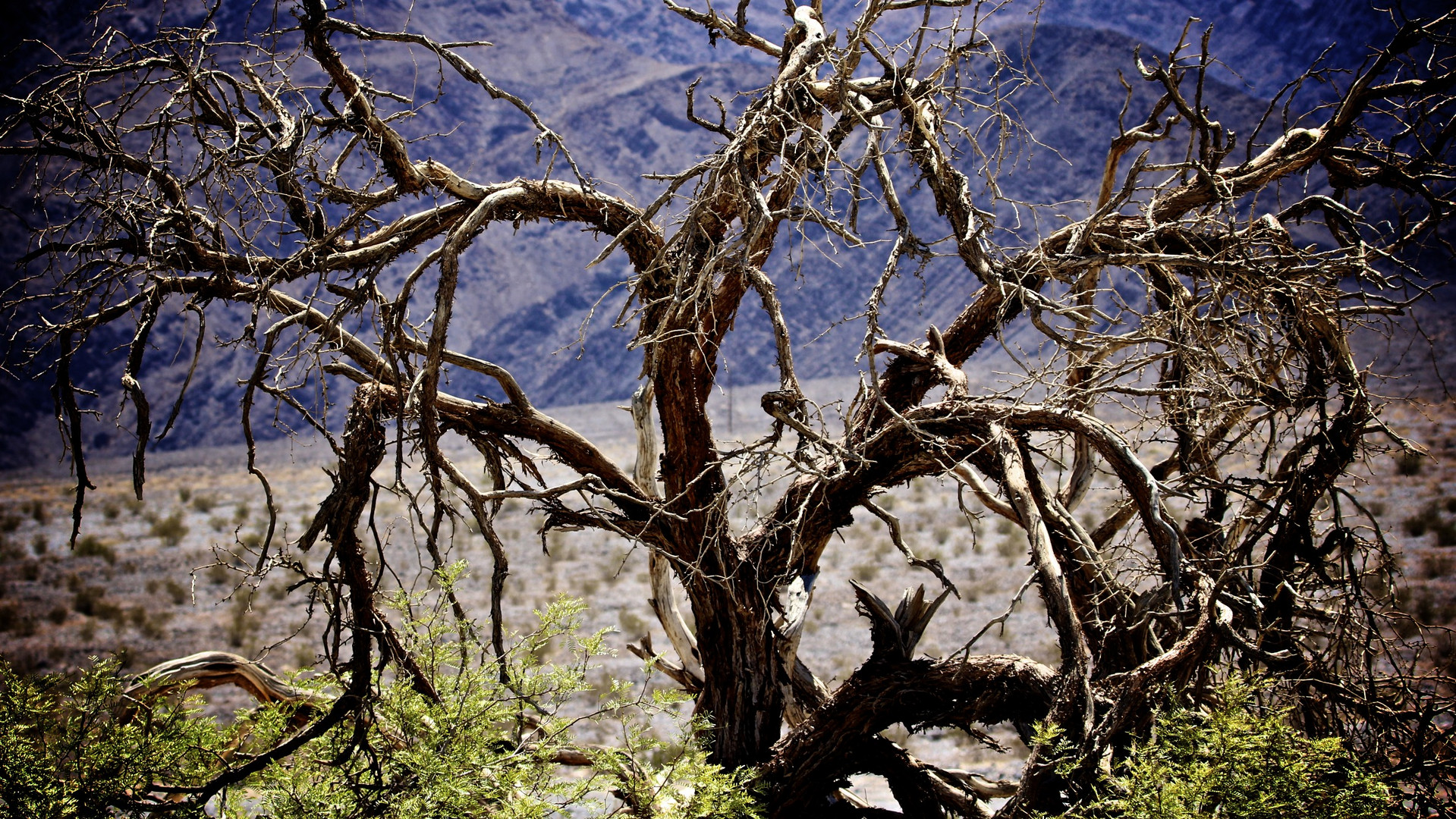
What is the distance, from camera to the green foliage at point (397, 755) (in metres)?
3.28

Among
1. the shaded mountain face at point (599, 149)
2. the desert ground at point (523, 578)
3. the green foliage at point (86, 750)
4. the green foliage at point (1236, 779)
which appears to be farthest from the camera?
the shaded mountain face at point (599, 149)

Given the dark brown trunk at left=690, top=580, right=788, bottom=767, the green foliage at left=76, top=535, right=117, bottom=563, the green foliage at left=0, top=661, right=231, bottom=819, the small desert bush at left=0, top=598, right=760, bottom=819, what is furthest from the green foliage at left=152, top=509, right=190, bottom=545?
the dark brown trunk at left=690, top=580, right=788, bottom=767

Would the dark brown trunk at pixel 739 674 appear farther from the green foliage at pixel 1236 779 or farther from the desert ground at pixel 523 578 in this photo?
the desert ground at pixel 523 578

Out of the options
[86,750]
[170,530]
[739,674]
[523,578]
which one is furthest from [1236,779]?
[170,530]

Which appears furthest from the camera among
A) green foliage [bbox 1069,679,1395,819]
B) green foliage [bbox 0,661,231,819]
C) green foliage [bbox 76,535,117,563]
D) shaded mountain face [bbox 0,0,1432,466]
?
shaded mountain face [bbox 0,0,1432,466]

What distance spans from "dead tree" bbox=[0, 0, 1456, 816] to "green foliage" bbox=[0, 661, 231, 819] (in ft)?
1.19

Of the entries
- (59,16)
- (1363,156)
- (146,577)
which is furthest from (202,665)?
(59,16)

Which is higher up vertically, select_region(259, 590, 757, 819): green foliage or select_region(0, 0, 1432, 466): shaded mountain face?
select_region(0, 0, 1432, 466): shaded mountain face

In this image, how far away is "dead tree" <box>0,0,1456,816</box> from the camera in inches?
129

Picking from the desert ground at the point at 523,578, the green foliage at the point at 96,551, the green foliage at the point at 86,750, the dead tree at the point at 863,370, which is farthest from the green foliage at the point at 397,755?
the green foliage at the point at 96,551

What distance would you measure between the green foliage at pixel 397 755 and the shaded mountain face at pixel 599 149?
29.6 m

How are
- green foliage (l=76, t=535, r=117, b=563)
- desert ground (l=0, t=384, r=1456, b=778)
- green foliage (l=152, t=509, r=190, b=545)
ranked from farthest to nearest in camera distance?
green foliage (l=152, t=509, r=190, b=545), green foliage (l=76, t=535, r=117, b=563), desert ground (l=0, t=384, r=1456, b=778)

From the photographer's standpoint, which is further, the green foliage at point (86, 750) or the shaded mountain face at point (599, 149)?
the shaded mountain face at point (599, 149)

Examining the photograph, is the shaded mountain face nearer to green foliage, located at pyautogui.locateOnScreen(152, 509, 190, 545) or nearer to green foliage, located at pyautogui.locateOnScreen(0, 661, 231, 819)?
green foliage, located at pyautogui.locateOnScreen(152, 509, 190, 545)
